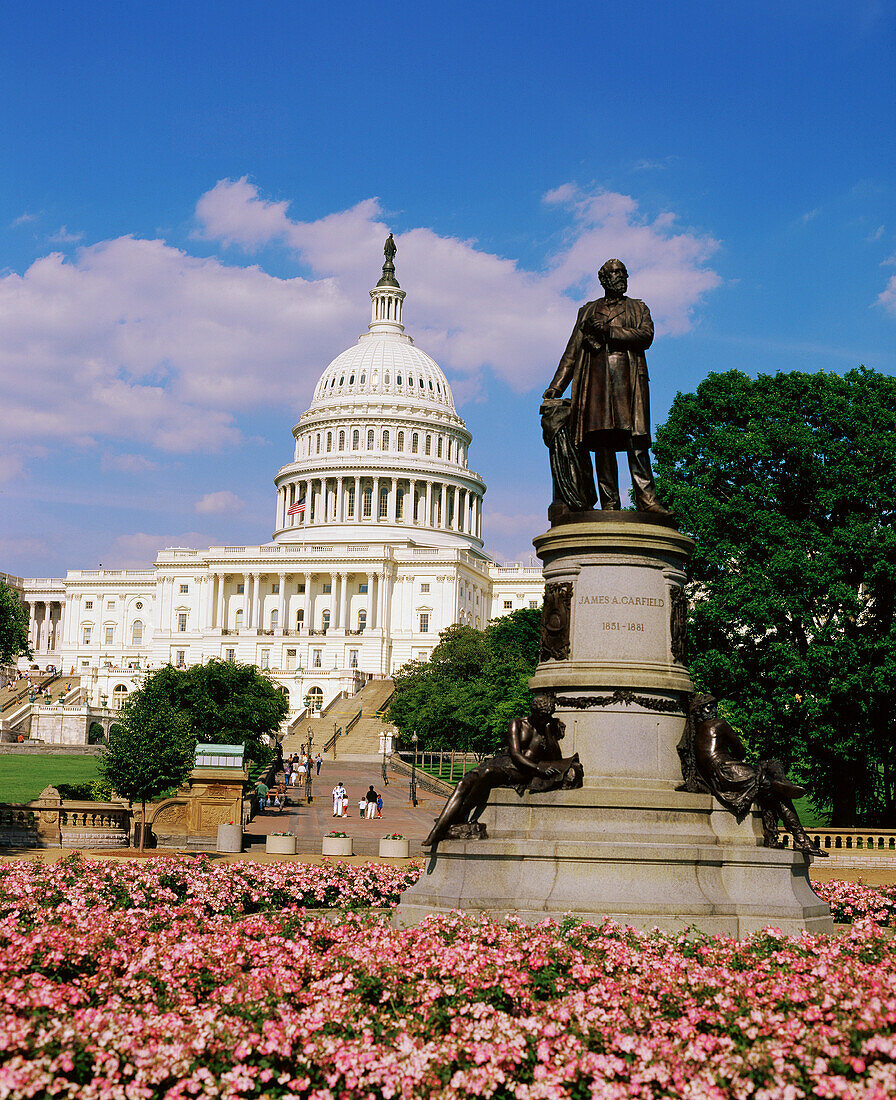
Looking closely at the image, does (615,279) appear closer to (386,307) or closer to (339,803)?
(339,803)

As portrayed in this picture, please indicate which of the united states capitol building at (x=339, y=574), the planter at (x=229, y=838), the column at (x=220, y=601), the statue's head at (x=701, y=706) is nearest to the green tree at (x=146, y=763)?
the planter at (x=229, y=838)

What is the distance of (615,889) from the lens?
1291 cm

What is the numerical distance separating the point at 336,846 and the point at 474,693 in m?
41.6

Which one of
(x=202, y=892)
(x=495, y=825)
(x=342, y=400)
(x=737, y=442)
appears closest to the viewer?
(x=495, y=825)

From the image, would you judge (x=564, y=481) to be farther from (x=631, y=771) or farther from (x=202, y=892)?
(x=202, y=892)

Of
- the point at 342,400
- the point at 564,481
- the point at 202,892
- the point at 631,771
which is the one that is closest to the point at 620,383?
the point at 564,481

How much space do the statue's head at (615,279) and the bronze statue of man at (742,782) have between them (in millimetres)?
5814

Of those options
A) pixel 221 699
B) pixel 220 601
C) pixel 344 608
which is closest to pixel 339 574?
pixel 344 608

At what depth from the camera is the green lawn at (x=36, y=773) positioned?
52.4 metres

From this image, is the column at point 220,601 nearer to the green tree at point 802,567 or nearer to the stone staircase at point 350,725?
the stone staircase at point 350,725

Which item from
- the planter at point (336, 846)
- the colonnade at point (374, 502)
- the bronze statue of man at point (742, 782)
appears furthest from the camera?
the colonnade at point (374, 502)

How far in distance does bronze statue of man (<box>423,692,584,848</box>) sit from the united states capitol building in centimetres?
10845

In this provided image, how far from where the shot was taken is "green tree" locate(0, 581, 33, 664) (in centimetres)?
7975

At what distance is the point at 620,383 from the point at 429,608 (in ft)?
411
